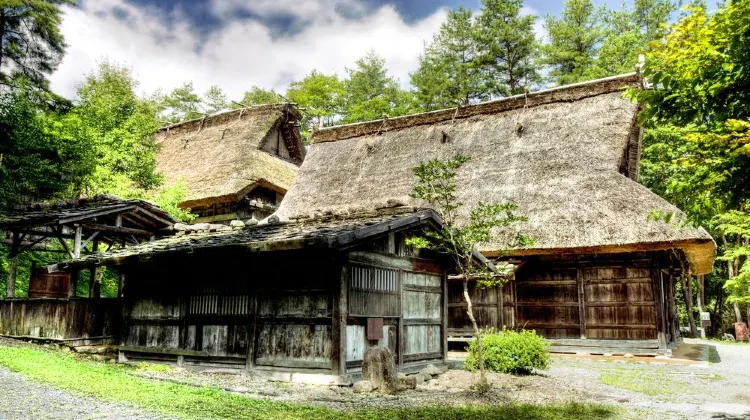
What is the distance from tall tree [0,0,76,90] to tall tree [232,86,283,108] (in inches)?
745

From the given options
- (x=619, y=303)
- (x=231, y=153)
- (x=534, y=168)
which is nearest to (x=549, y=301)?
(x=619, y=303)

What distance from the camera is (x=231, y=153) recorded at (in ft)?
88.6

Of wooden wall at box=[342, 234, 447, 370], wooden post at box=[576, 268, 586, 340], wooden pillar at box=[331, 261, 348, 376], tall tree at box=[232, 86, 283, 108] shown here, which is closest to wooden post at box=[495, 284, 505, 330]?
wooden post at box=[576, 268, 586, 340]

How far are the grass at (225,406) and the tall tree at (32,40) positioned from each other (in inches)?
686

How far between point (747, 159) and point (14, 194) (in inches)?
830

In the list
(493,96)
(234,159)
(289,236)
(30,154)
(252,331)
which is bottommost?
(252,331)

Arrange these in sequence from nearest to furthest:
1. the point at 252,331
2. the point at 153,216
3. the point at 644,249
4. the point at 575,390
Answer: the point at 575,390, the point at 252,331, the point at 644,249, the point at 153,216

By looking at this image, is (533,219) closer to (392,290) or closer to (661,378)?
(661,378)

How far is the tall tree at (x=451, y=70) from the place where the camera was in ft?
112

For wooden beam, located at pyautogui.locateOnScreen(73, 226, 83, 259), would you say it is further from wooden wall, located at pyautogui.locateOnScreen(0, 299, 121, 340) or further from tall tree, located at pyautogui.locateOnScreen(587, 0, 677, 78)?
tall tree, located at pyautogui.locateOnScreen(587, 0, 677, 78)

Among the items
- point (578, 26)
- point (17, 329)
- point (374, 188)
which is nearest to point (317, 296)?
point (17, 329)

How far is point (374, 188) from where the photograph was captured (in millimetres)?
21922

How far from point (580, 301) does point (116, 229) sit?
14.1m

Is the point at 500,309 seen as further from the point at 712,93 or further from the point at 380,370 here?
the point at 712,93
